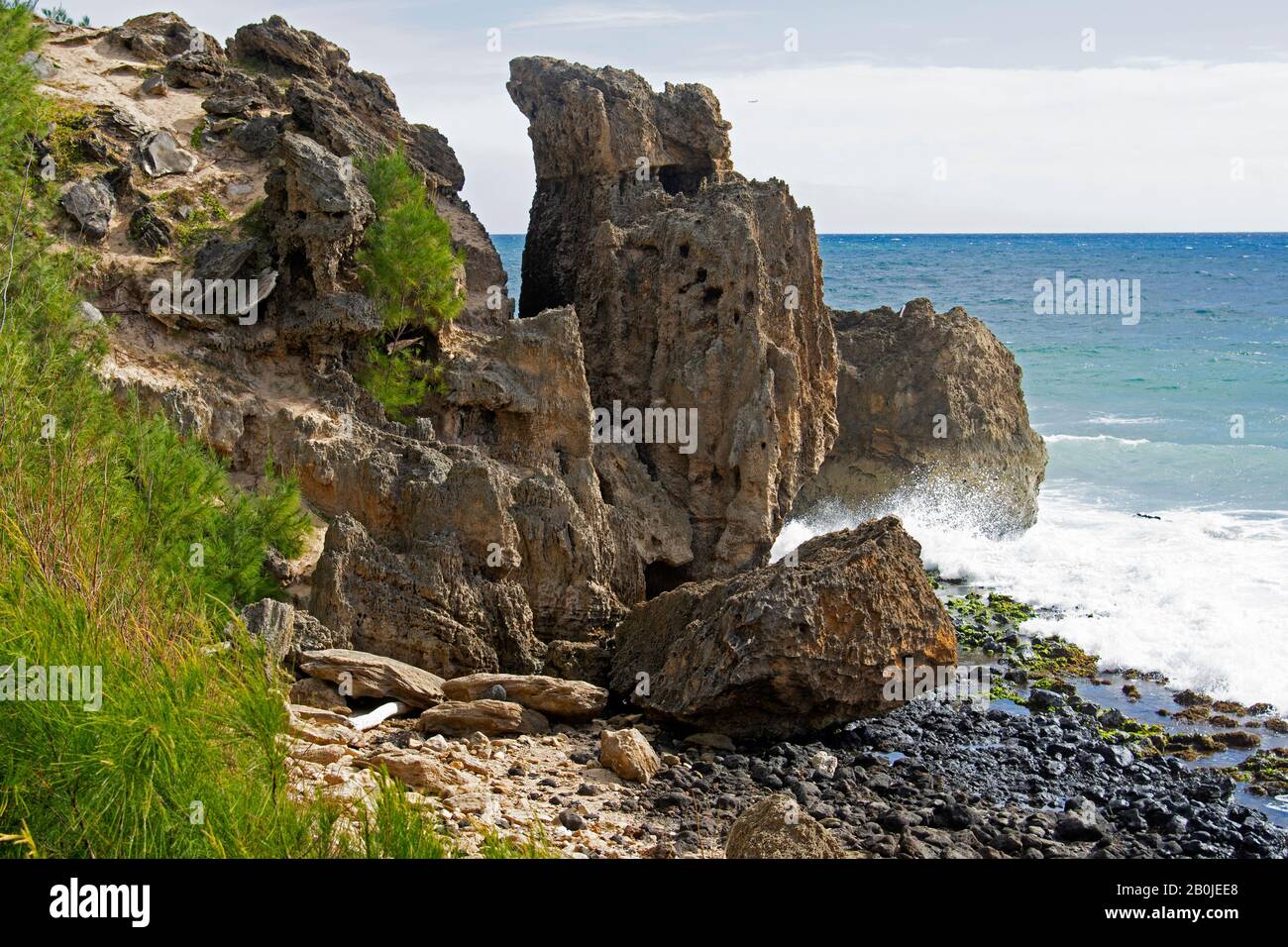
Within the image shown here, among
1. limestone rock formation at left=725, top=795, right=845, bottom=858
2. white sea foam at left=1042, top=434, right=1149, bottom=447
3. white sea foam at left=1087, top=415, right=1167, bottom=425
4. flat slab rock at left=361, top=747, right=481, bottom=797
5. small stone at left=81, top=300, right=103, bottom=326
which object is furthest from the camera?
white sea foam at left=1087, top=415, right=1167, bottom=425

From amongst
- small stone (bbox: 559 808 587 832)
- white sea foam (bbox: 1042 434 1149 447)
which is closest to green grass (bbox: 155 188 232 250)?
small stone (bbox: 559 808 587 832)

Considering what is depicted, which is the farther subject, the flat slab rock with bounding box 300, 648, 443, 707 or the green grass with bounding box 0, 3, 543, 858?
the flat slab rock with bounding box 300, 648, 443, 707

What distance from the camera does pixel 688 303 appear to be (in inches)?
731

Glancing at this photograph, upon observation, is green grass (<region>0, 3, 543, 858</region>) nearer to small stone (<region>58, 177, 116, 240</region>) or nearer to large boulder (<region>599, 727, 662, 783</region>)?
large boulder (<region>599, 727, 662, 783</region>)

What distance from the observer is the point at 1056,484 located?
31797mm

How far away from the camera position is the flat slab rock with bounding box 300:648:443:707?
12.1 metres

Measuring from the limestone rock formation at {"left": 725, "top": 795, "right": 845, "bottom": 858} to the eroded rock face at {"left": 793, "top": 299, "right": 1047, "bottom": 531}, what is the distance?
16607mm

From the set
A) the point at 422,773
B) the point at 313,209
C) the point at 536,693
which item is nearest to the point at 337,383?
the point at 313,209

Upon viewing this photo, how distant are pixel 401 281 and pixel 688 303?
14.1 feet

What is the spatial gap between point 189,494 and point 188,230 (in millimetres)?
5387

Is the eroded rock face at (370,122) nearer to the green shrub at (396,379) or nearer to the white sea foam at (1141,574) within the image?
the green shrub at (396,379)

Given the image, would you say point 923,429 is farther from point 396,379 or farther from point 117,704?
point 117,704

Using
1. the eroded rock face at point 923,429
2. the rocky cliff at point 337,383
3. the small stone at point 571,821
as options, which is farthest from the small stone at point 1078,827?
the eroded rock face at point 923,429
